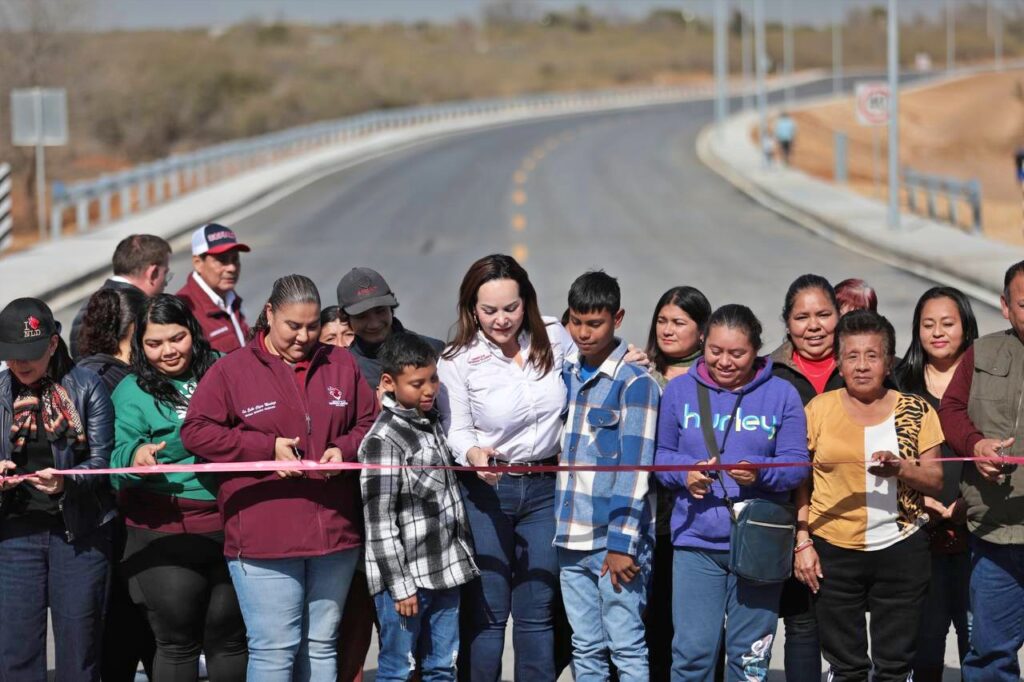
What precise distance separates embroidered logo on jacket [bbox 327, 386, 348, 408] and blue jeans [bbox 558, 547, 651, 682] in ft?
3.59

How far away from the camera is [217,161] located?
38562 mm

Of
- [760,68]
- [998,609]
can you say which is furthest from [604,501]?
[760,68]

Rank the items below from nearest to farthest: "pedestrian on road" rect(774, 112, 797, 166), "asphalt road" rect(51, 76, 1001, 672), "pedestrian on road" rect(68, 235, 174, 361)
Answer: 1. "pedestrian on road" rect(68, 235, 174, 361)
2. "asphalt road" rect(51, 76, 1001, 672)
3. "pedestrian on road" rect(774, 112, 797, 166)

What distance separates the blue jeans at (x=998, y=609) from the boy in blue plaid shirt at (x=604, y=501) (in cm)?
134

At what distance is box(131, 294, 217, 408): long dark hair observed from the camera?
607 cm

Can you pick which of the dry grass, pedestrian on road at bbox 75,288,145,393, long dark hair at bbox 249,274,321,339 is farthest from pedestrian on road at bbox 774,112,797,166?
long dark hair at bbox 249,274,321,339

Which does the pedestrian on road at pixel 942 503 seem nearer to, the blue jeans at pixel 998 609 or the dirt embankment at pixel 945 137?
the blue jeans at pixel 998 609

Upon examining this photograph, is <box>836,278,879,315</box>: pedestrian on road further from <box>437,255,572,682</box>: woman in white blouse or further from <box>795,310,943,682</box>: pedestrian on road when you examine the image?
<box>437,255,572,682</box>: woman in white blouse

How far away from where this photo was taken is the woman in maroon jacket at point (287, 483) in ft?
18.8

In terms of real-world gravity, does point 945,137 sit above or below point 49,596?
above

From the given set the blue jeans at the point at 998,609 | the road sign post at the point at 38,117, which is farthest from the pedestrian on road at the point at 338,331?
the road sign post at the point at 38,117

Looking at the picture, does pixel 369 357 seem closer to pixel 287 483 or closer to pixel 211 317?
pixel 287 483

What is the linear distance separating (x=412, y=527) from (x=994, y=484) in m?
2.35

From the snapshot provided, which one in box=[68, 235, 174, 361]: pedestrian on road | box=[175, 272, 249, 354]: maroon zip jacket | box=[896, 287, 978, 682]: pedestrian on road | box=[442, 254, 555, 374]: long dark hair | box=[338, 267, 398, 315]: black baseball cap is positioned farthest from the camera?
box=[175, 272, 249, 354]: maroon zip jacket
